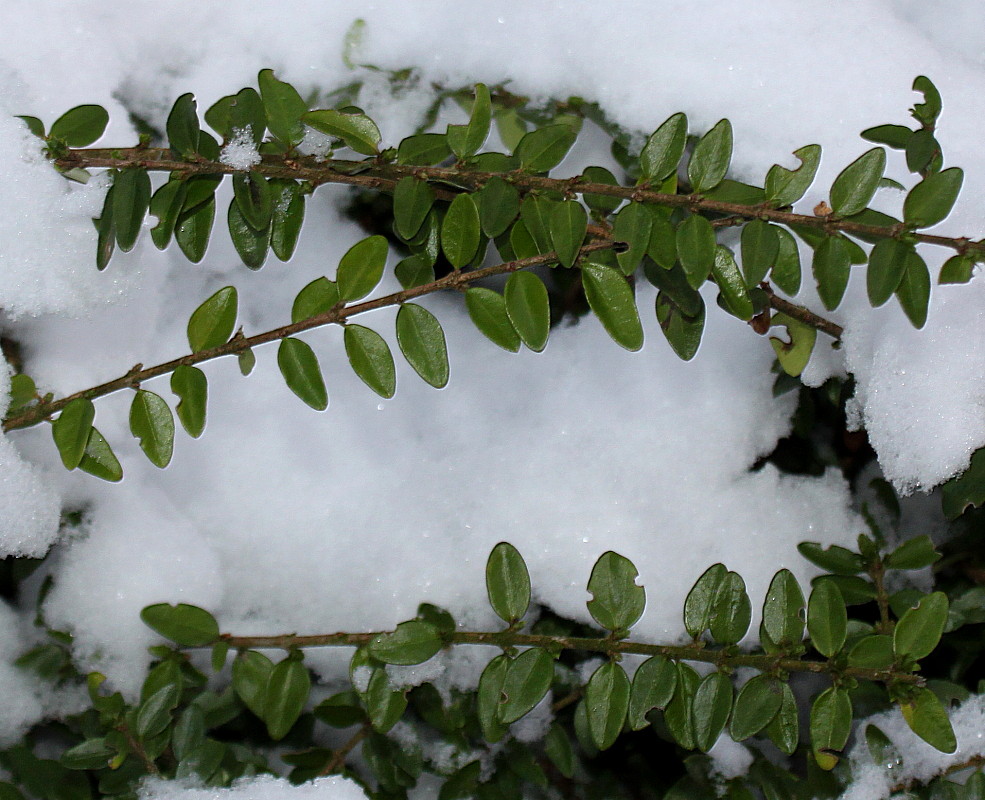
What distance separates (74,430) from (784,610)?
64cm

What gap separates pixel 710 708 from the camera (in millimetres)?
719

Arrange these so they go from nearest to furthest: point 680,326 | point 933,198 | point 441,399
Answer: point 933,198 → point 680,326 → point 441,399

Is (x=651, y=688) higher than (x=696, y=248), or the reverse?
(x=696, y=248)

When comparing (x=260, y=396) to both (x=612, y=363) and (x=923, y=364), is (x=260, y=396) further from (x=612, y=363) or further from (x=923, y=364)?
(x=923, y=364)

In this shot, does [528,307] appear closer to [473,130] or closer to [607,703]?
[473,130]

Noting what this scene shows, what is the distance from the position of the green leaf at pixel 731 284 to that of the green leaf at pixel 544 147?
0.17m

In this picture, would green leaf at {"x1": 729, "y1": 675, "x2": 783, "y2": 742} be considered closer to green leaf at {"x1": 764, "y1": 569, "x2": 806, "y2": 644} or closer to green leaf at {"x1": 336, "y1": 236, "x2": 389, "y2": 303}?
green leaf at {"x1": 764, "y1": 569, "x2": 806, "y2": 644}

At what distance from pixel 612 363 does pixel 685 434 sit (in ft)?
0.39

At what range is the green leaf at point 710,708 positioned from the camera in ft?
2.35

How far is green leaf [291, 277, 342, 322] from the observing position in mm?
732

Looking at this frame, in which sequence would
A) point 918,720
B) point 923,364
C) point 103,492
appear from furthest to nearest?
1. point 103,492
2. point 923,364
3. point 918,720

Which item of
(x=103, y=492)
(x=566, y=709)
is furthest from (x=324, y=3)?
(x=566, y=709)

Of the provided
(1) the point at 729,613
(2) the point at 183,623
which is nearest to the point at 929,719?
(1) the point at 729,613

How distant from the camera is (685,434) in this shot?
3.15 ft
